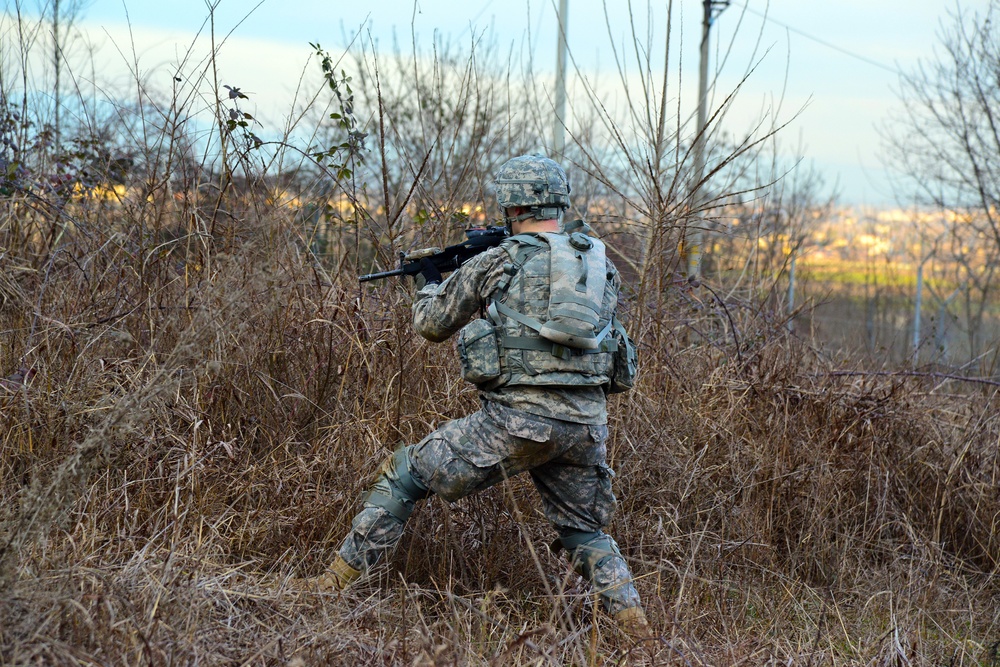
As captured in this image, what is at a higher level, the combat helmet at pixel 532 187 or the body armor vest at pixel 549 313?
the combat helmet at pixel 532 187

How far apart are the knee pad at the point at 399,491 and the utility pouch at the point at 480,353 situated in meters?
0.41

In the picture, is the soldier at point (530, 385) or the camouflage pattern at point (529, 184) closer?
the soldier at point (530, 385)

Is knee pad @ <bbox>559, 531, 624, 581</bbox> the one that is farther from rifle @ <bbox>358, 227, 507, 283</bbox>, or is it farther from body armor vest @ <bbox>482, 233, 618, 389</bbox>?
rifle @ <bbox>358, 227, 507, 283</bbox>

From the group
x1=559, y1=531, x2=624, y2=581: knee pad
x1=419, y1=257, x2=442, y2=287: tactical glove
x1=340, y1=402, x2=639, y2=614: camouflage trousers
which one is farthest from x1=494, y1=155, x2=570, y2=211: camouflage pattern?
x1=559, y1=531, x2=624, y2=581: knee pad

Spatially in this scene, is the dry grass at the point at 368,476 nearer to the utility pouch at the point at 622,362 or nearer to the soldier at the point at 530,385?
the soldier at the point at 530,385

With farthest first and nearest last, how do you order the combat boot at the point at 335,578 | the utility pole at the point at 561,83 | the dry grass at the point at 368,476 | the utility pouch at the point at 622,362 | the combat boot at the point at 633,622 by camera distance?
the utility pole at the point at 561,83 < the utility pouch at the point at 622,362 < the combat boot at the point at 335,578 < the combat boot at the point at 633,622 < the dry grass at the point at 368,476

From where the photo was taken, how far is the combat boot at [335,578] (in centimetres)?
323

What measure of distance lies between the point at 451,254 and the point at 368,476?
104 cm

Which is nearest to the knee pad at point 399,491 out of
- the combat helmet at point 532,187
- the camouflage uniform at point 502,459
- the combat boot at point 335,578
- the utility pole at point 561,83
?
the camouflage uniform at point 502,459

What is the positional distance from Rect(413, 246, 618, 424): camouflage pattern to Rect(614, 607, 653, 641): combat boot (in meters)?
0.67

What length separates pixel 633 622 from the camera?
3.13 metres

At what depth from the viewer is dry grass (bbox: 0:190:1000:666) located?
9.46 feet

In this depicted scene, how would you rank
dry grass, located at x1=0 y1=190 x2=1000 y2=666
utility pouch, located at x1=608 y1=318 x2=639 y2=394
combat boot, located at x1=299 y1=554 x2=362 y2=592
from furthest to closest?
utility pouch, located at x1=608 y1=318 x2=639 y2=394 < combat boot, located at x1=299 y1=554 x2=362 y2=592 < dry grass, located at x1=0 y1=190 x2=1000 y2=666

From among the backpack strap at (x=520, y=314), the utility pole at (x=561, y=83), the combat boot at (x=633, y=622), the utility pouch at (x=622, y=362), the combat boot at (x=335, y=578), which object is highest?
the utility pole at (x=561, y=83)
